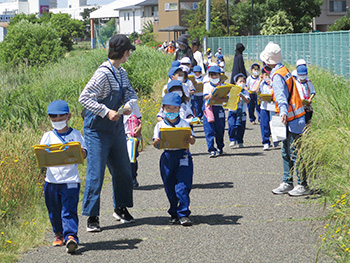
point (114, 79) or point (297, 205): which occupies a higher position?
point (114, 79)

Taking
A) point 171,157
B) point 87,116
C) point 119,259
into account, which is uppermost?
point 87,116

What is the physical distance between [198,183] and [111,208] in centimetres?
174

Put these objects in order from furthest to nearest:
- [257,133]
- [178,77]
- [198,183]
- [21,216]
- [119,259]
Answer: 1. [257,133]
2. [178,77]
3. [198,183]
4. [21,216]
5. [119,259]

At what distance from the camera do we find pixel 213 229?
278 inches

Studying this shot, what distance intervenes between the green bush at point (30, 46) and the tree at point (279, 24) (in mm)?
39936

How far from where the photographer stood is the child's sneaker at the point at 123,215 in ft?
24.6

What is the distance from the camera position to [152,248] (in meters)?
6.48

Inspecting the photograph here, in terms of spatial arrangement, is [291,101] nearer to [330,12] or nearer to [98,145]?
[98,145]

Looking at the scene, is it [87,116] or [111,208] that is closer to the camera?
[87,116]

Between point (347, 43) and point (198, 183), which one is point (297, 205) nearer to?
point (198, 183)

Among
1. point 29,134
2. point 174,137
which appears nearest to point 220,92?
point 29,134

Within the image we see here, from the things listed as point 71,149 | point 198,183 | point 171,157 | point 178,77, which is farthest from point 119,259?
point 178,77

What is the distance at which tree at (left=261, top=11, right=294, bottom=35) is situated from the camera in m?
65.4

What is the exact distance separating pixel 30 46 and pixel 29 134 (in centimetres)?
1823
